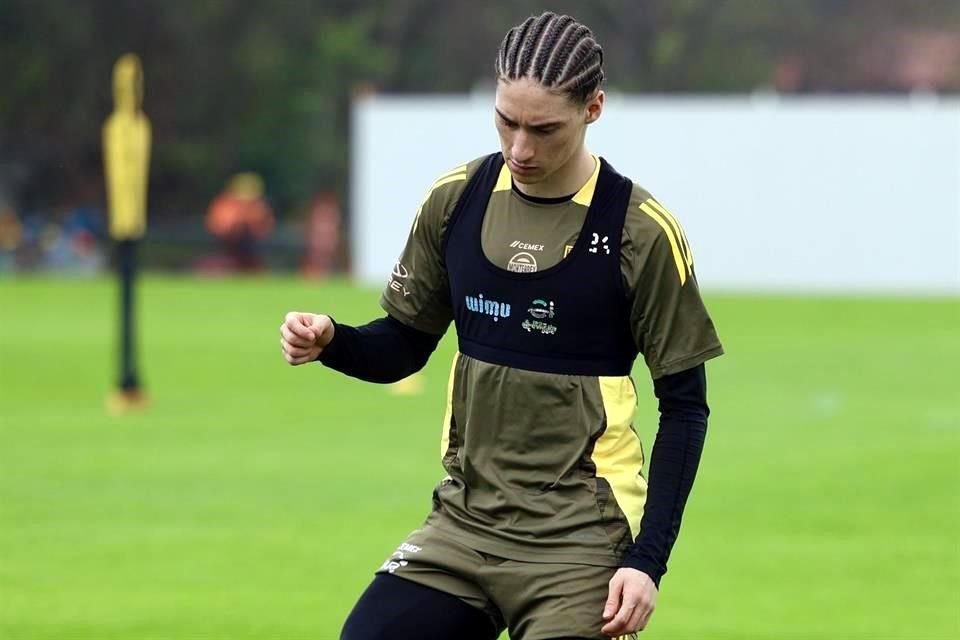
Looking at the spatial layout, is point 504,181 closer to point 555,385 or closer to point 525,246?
point 525,246

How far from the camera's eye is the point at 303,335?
15.9 feet

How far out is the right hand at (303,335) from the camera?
482cm

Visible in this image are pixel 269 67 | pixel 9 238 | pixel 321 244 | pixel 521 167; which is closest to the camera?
pixel 521 167

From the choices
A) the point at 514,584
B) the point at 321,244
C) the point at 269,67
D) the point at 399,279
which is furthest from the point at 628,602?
the point at 269,67

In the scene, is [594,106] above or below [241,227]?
above

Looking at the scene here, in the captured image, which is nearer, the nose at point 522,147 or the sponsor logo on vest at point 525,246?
the nose at point 522,147

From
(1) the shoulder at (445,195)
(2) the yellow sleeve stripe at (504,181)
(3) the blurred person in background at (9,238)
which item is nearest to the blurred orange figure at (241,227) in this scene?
(3) the blurred person in background at (9,238)

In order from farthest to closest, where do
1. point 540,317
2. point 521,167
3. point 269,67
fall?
1. point 269,67
2. point 540,317
3. point 521,167

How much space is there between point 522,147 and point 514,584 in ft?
3.30

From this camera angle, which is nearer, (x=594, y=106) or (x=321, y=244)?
(x=594, y=106)

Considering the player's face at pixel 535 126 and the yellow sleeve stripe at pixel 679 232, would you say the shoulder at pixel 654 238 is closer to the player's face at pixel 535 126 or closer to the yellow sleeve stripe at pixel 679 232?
the yellow sleeve stripe at pixel 679 232

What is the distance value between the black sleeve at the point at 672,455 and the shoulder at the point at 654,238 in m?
0.26

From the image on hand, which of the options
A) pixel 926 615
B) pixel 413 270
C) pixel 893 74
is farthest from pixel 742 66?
pixel 413 270

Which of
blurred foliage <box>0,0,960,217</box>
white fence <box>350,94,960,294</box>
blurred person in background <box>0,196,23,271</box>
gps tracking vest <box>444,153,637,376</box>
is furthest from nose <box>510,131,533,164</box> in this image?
blurred foliage <box>0,0,960,217</box>
